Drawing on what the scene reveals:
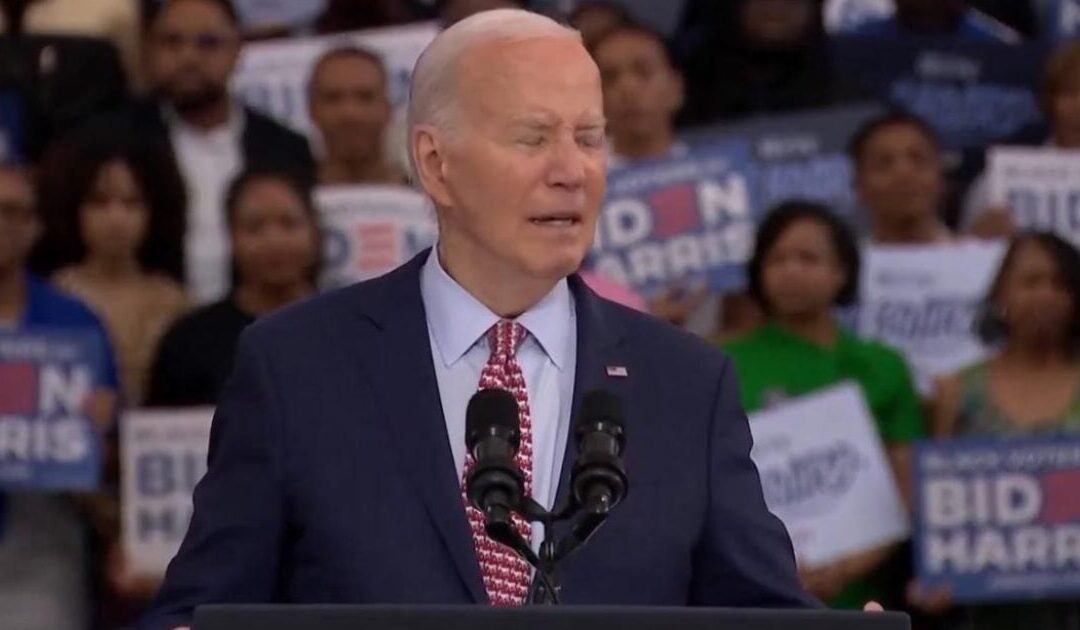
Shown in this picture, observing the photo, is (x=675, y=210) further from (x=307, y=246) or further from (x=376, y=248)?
(x=307, y=246)

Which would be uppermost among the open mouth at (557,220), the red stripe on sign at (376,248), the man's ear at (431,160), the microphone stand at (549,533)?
the man's ear at (431,160)

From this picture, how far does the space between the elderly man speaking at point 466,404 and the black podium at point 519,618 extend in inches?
21.1

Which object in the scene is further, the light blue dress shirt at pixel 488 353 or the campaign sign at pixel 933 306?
the campaign sign at pixel 933 306

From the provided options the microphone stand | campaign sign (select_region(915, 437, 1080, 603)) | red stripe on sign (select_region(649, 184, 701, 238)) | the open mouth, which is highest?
the open mouth

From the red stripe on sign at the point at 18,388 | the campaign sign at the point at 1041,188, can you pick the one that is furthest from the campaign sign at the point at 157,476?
the campaign sign at the point at 1041,188

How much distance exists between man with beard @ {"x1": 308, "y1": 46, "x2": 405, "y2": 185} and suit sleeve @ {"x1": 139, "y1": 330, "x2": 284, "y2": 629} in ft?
14.5

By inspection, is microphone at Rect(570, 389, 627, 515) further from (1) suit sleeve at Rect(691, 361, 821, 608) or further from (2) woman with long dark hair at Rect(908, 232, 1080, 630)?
(2) woman with long dark hair at Rect(908, 232, 1080, 630)

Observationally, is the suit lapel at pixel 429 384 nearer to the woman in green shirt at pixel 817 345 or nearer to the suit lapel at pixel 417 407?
the suit lapel at pixel 417 407

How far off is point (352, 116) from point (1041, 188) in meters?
1.98

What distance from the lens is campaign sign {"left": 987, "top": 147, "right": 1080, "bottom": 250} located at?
800cm

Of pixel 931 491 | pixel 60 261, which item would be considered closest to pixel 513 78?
pixel 931 491

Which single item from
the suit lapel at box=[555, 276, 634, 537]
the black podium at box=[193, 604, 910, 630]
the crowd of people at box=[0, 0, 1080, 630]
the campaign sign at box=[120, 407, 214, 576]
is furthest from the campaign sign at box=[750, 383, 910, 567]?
the black podium at box=[193, 604, 910, 630]

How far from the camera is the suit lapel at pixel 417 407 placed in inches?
132

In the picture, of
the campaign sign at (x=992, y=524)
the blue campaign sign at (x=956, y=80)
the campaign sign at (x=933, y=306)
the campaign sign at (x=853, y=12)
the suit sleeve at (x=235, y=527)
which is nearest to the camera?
the suit sleeve at (x=235, y=527)
